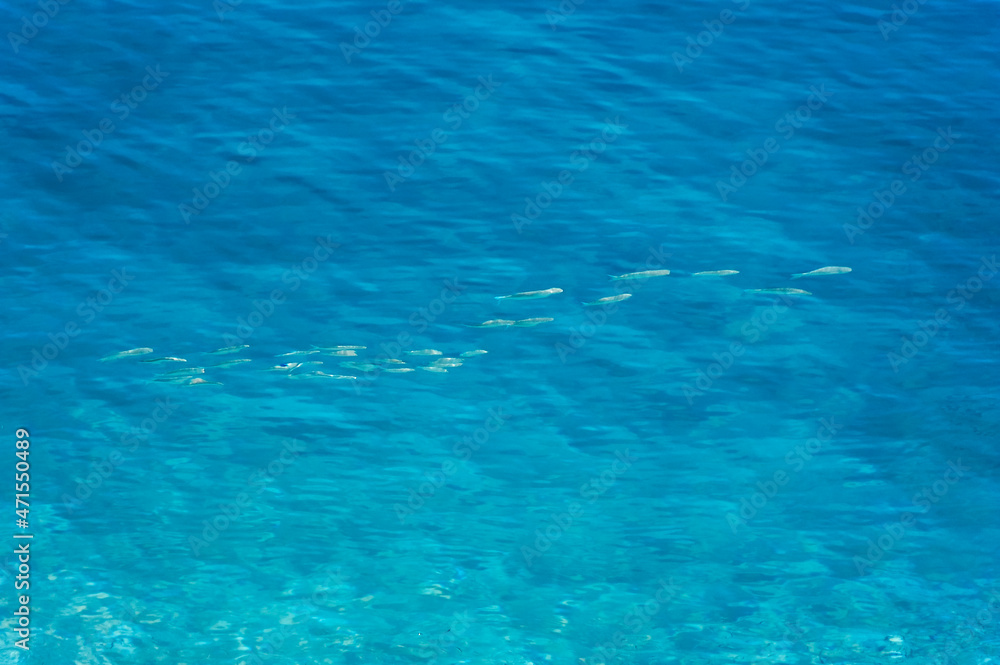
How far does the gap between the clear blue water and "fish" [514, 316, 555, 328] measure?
0.54 feet

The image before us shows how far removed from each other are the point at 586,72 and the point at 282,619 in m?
12.1

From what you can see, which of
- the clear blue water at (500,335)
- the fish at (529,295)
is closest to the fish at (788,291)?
the clear blue water at (500,335)

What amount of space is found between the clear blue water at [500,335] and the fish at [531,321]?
0.54 feet

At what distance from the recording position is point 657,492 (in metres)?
11.4

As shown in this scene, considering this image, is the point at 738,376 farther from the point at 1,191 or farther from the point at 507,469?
the point at 1,191

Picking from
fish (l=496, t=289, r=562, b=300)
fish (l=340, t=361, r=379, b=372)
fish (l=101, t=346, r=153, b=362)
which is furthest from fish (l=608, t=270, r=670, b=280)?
fish (l=101, t=346, r=153, b=362)

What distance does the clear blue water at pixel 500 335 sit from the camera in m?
10.3

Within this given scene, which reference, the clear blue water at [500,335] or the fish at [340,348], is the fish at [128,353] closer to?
the clear blue water at [500,335]

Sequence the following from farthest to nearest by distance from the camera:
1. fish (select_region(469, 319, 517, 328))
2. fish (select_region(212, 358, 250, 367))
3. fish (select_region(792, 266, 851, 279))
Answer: fish (select_region(792, 266, 851, 279)) → fish (select_region(469, 319, 517, 328)) → fish (select_region(212, 358, 250, 367))

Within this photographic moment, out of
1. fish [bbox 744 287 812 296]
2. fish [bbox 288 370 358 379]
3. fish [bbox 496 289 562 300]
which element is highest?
fish [bbox 496 289 562 300]

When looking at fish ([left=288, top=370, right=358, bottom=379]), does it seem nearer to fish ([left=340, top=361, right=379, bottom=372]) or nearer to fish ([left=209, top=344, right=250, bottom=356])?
fish ([left=340, top=361, right=379, bottom=372])

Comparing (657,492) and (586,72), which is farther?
(586,72)

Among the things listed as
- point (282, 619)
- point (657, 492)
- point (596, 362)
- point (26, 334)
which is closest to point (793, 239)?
point (596, 362)

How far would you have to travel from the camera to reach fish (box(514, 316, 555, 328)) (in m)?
13.4
